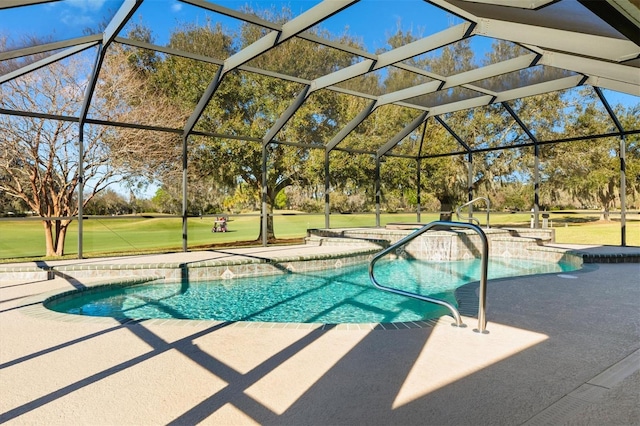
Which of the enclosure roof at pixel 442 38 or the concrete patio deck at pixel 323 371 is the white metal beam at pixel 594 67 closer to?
the enclosure roof at pixel 442 38

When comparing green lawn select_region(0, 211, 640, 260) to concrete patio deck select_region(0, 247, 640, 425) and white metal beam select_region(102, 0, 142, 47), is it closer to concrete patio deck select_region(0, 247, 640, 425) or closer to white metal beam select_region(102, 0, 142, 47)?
white metal beam select_region(102, 0, 142, 47)

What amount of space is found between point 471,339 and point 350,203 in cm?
1044

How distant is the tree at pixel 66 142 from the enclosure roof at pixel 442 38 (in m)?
2.42

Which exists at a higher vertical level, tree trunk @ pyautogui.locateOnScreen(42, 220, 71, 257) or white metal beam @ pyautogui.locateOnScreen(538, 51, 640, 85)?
white metal beam @ pyautogui.locateOnScreen(538, 51, 640, 85)

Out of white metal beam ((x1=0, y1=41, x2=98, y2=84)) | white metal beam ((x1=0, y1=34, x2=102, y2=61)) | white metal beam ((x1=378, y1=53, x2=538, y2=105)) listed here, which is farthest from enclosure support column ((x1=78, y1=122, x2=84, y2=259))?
white metal beam ((x1=378, y1=53, x2=538, y2=105))

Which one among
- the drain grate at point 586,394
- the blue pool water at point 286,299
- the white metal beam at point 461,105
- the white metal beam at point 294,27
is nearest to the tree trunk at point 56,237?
the blue pool water at point 286,299

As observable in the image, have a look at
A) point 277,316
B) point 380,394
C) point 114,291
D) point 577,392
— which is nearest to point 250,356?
point 380,394

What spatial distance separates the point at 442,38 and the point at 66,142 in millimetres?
9173

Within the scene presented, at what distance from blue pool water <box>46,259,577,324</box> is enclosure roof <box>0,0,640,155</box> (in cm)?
320

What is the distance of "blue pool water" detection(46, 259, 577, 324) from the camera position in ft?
15.8

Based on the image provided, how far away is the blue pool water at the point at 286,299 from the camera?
4812 millimetres

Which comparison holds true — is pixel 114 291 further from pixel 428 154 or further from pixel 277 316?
pixel 428 154

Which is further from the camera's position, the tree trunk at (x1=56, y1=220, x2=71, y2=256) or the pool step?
the tree trunk at (x1=56, y1=220, x2=71, y2=256)

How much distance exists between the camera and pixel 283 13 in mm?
6293
